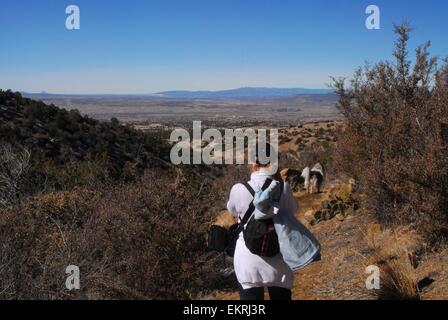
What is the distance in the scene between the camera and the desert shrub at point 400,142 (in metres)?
6.60

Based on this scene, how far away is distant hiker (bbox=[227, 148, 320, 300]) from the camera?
389 cm

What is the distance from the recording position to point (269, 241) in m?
3.87

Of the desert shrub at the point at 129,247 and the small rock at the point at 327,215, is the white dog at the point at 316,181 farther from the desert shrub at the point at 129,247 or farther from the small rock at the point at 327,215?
the desert shrub at the point at 129,247

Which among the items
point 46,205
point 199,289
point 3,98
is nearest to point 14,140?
point 3,98

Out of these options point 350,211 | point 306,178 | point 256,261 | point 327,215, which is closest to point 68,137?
point 306,178

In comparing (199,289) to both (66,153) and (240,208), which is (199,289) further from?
(66,153)

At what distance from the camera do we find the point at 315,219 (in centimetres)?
1080

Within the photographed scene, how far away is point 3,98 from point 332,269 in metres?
31.1

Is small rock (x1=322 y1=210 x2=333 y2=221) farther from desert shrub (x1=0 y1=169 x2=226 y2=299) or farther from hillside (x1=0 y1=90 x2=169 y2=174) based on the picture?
hillside (x1=0 y1=90 x2=169 y2=174)

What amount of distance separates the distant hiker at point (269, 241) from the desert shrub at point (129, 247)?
2260 mm

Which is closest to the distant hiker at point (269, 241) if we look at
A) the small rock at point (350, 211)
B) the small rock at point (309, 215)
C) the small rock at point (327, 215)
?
the small rock at point (350, 211)

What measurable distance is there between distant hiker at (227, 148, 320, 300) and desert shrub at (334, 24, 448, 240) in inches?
127

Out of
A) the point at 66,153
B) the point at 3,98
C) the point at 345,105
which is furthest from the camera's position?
the point at 3,98

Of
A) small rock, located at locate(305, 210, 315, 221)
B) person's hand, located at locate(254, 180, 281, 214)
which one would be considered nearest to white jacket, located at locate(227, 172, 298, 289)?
person's hand, located at locate(254, 180, 281, 214)
